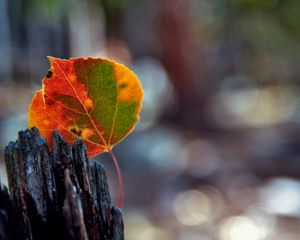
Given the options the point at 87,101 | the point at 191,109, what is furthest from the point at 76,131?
the point at 191,109

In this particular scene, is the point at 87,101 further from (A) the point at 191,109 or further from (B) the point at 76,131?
(A) the point at 191,109

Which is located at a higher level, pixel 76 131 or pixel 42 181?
pixel 76 131

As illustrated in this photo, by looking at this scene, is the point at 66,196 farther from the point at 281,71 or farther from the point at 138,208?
the point at 281,71

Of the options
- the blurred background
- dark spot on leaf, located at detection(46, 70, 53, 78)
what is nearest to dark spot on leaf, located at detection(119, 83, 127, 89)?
dark spot on leaf, located at detection(46, 70, 53, 78)

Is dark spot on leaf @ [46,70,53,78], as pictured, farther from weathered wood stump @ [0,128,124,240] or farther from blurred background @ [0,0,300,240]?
blurred background @ [0,0,300,240]

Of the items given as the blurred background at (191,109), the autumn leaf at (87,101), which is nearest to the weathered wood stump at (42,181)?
the autumn leaf at (87,101)

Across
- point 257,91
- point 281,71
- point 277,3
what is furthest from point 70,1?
point 281,71

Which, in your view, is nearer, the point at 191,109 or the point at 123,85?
the point at 123,85

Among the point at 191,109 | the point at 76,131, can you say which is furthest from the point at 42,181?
the point at 191,109

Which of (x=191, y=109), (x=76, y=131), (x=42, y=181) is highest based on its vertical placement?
(x=191, y=109)
